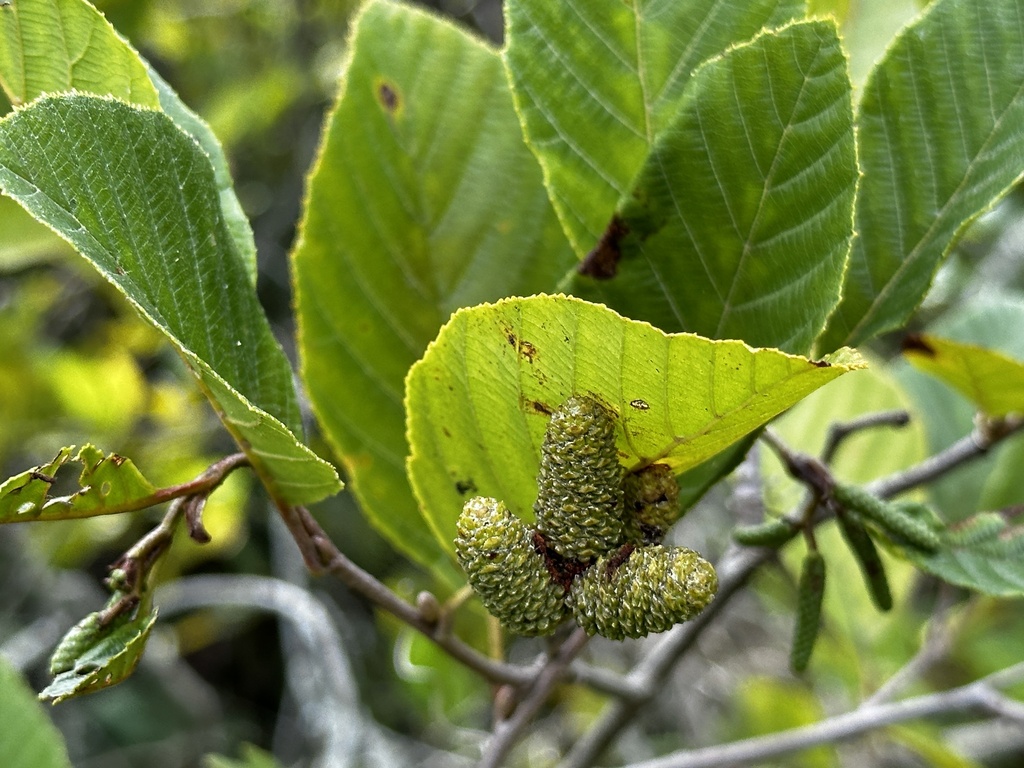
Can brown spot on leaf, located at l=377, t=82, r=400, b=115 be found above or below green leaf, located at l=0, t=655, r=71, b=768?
above

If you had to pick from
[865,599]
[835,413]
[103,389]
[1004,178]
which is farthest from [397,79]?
[103,389]

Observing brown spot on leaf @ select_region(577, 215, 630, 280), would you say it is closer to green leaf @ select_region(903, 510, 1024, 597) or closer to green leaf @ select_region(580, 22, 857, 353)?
green leaf @ select_region(580, 22, 857, 353)

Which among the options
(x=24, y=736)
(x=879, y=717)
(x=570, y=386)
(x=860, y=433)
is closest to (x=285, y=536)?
(x=860, y=433)

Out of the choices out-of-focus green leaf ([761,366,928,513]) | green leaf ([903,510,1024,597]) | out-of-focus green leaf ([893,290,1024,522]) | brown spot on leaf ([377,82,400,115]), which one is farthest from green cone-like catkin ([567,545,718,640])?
out-of-focus green leaf ([893,290,1024,522])

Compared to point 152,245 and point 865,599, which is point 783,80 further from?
point 865,599

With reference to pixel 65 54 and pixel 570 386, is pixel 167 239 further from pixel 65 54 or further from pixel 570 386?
pixel 570 386

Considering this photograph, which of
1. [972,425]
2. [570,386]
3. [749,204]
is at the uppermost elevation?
[749,204]
